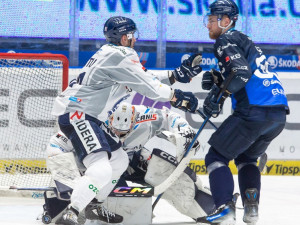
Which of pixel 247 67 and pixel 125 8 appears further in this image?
pixel 125 8

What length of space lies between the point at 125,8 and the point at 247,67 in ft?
10.3

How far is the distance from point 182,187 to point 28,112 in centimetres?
174

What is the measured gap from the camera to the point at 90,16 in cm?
655

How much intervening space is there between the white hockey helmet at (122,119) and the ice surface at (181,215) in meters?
0.51

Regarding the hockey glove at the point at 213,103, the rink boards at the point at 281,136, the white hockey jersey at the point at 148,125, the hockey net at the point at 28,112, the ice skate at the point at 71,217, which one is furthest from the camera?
the rink boards at the point at 281,136

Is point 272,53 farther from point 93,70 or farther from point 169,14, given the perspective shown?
point 93,70

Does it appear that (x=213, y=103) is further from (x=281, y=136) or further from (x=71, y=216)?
(x=281, y=136)

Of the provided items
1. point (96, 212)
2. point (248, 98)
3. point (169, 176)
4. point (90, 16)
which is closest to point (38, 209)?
point (96, 212)

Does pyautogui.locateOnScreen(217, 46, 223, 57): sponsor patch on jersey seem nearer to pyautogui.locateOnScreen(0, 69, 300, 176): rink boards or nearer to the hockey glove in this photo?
the hockey glove

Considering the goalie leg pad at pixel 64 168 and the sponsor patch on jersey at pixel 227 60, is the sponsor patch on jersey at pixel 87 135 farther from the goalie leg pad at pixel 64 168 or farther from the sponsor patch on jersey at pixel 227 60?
the sponsor patch on jersey at pixel 227 60

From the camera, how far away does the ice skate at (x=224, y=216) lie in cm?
357

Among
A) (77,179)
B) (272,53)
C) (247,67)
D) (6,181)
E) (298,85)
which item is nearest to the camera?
(247,67)

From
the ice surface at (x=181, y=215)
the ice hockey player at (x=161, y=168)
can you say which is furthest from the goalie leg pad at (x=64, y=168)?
the ice surface at (x=181, y=215)

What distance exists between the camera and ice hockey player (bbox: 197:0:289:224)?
3.65 meters
